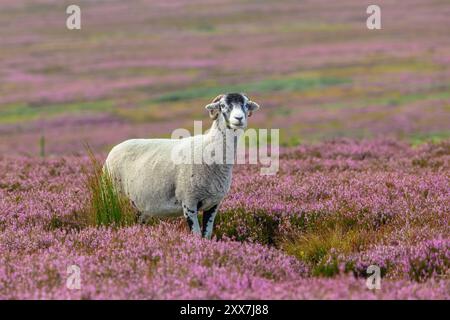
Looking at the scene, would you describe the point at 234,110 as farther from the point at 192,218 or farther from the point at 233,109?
the point at 192,218

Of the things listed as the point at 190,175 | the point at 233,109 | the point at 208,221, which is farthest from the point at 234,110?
the point at 208,221

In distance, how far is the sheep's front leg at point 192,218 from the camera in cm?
793

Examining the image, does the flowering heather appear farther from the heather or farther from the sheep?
the sheep

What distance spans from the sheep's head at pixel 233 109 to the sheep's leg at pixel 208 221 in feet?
3.15

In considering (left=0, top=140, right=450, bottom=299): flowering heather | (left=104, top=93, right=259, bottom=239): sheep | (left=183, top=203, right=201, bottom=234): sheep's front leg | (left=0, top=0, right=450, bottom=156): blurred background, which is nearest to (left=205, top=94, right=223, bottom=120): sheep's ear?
(left=104, top=93, right=259, bottom=239): sheep

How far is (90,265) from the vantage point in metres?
6.41

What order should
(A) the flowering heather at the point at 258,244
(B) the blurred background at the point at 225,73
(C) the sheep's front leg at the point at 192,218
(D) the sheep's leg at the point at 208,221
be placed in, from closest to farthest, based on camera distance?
(A) the flowering heather at the point at 258,244
(C) the sheep's front leg at the point at 192,218
(D) the sheep's leg at the point at 208,221
(B) the blurred background at the point at 225,73

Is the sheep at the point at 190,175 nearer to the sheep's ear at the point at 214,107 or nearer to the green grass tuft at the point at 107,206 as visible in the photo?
the sheep's ear at the point at 214,107

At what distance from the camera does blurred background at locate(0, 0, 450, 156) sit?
105ft

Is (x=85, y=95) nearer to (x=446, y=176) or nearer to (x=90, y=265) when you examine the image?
(x=446, y=176)

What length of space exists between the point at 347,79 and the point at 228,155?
37.0 metres

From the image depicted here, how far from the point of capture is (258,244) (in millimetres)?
7336

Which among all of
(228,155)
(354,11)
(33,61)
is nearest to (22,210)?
(228,155)

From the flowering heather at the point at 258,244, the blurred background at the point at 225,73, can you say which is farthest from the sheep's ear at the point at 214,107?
the blurred background at the point at 225,73
